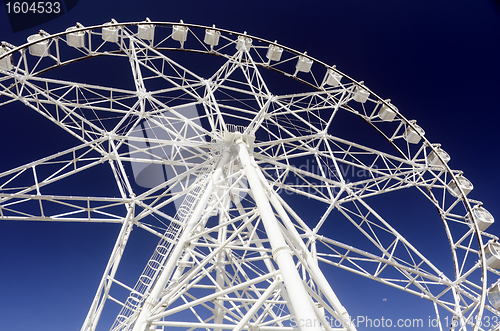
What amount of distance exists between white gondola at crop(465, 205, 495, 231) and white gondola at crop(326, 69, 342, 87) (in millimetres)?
9091

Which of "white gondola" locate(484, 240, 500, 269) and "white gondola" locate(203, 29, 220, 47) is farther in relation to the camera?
"white gondola" locate(203, 29, 220, 47)

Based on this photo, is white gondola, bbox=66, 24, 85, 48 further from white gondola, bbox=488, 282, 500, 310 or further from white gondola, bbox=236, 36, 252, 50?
white gondola, bbox=488, 282, 500, 310

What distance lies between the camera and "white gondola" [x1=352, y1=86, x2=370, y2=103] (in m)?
16.9

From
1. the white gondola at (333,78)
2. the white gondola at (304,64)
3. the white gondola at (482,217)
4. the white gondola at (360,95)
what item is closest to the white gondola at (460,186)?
the white gondola at (482,217)

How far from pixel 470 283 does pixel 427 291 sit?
1.85 metres

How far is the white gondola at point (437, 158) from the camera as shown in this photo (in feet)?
52.6

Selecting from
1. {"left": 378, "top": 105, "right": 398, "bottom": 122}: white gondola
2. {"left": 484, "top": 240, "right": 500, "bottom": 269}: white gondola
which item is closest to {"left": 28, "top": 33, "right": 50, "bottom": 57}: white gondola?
{"left": 378, "top": 105, "right": 398, "bottom": 122}: white gondola

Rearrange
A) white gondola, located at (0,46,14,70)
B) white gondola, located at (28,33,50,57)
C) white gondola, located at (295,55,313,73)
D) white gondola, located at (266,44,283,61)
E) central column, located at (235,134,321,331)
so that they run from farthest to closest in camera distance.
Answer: white gondola, located at (295,55,313,73)
white gondola, located at (266,44,283,61)
white gondola, located at (28,33,50,57)
white gondola, located at (0,46,14,70)
central column, located at (235,134,321,331)

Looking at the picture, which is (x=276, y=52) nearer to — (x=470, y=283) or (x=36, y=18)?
(x=36, y=18)

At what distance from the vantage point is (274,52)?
17.2m

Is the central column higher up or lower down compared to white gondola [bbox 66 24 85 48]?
lower down

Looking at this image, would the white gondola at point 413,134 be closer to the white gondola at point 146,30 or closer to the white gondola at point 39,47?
the white gondola at point 146,30

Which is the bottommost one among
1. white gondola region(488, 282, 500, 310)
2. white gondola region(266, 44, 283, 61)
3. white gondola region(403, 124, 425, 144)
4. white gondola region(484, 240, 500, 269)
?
white gondola region(488, 282, 500, 310)

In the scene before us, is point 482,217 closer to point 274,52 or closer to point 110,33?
point 274,52
